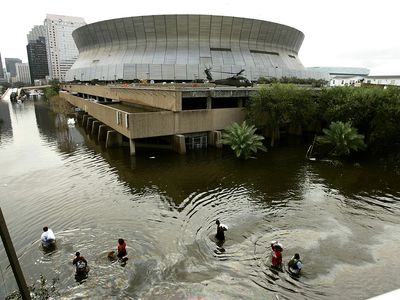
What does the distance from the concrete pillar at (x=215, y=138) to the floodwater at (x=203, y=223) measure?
3.56 metres

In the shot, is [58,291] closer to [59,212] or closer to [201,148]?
[59,212]

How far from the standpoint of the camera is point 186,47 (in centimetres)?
7825

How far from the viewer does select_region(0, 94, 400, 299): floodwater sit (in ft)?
37.5

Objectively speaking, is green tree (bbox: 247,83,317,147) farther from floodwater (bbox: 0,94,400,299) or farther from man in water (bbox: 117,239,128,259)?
man in water (bbox: 117,239,128,259)

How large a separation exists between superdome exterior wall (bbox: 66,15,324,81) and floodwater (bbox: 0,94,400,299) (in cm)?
5198

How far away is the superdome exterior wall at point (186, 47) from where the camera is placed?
74812mm

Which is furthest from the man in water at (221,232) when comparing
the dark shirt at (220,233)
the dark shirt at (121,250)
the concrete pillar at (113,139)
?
the concrete pillar at (113,139)

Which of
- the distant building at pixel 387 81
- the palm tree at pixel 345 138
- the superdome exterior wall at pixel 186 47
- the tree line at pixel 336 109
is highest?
the superdome exterior wall at pixel 186 47

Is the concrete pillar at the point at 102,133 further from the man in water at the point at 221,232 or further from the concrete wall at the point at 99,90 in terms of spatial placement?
the man in water at the point at 221,232

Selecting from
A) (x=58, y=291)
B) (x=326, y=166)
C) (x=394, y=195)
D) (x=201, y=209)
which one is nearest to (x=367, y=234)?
(x=394, y=195)

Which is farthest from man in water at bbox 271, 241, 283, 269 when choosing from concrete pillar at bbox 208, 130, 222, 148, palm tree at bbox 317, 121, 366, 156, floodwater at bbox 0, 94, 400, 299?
concrete pillar at bbox 208, 130, 222, 148

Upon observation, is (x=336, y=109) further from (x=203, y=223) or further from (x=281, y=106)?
(x=203, y=223)

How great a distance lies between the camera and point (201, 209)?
17984 mm

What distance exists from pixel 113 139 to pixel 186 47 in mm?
51554
